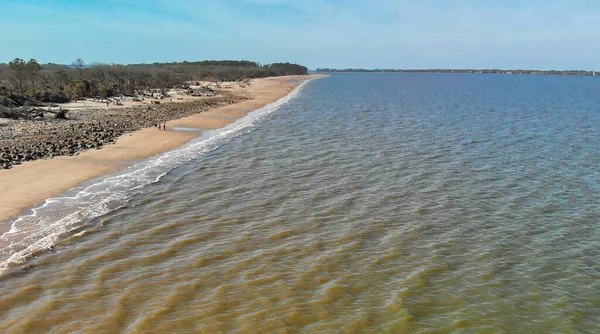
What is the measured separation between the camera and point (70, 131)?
2845 centimetres

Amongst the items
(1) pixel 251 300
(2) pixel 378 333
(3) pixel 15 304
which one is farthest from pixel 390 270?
(3) pixel 15 304

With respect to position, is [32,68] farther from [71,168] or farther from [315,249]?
[315,249]

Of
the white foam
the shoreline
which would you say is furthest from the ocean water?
the shoreline

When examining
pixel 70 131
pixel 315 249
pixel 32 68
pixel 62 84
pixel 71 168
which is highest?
pixel 32 68

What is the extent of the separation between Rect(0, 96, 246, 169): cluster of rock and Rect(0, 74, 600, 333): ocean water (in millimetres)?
5090

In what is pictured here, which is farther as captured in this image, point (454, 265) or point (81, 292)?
point (454, 265)

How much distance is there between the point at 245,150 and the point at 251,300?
57.0ft

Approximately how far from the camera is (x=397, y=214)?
15.0 metres

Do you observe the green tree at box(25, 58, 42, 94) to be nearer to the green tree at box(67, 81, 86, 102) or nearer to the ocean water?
the green tree at box(67, 81, 86, 102)

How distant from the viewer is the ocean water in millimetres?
8922

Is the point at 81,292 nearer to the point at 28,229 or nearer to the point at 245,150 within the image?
the point at 28,229

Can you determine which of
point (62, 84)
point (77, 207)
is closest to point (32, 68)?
point (62, 84)

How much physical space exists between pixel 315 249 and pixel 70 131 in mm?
23063

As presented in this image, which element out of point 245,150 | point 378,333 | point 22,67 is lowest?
point 378,333
